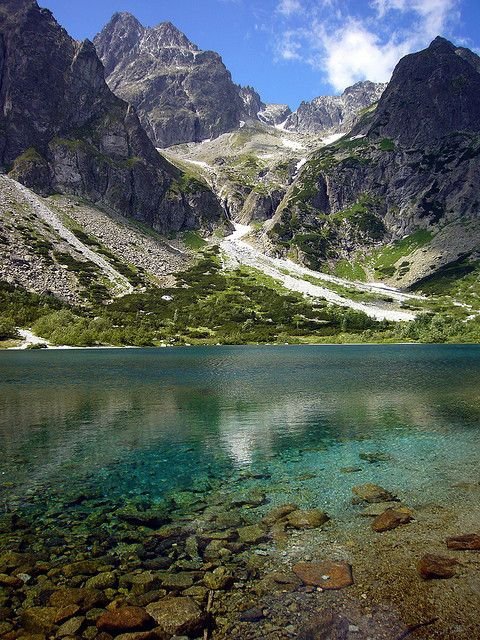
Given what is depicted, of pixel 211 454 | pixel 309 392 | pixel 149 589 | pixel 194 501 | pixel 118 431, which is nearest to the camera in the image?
pixel 149 589

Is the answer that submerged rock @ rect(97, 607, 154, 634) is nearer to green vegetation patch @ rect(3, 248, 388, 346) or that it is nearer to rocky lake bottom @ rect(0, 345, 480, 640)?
rocky lake bottom @ rect(0, 345, 480, 640)

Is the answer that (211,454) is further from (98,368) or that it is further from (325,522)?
(98,368)

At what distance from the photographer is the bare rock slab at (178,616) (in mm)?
9055

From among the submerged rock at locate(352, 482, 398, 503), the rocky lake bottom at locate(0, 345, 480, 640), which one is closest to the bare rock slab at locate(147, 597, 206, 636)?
the rocky lake bottom at locate(0, 345, 480, 640)

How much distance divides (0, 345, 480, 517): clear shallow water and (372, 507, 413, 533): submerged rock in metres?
1.48

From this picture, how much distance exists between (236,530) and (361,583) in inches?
175

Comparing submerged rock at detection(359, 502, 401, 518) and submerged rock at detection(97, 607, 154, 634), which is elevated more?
submerged rock at detection(97, 607, 154, 634)

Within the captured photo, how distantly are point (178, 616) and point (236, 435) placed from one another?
18594 mm

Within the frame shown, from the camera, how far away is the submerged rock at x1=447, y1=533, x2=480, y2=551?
12.7 meters

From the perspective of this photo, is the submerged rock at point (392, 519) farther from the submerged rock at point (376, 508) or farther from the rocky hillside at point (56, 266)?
the rocky hillside at point (56, 266)

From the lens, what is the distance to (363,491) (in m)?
17.8

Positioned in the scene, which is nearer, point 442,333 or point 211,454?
point 211,454

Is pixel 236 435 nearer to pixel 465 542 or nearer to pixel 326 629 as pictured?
pixel 465 542

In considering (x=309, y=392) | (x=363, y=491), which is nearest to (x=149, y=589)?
(x=363, y=491)
